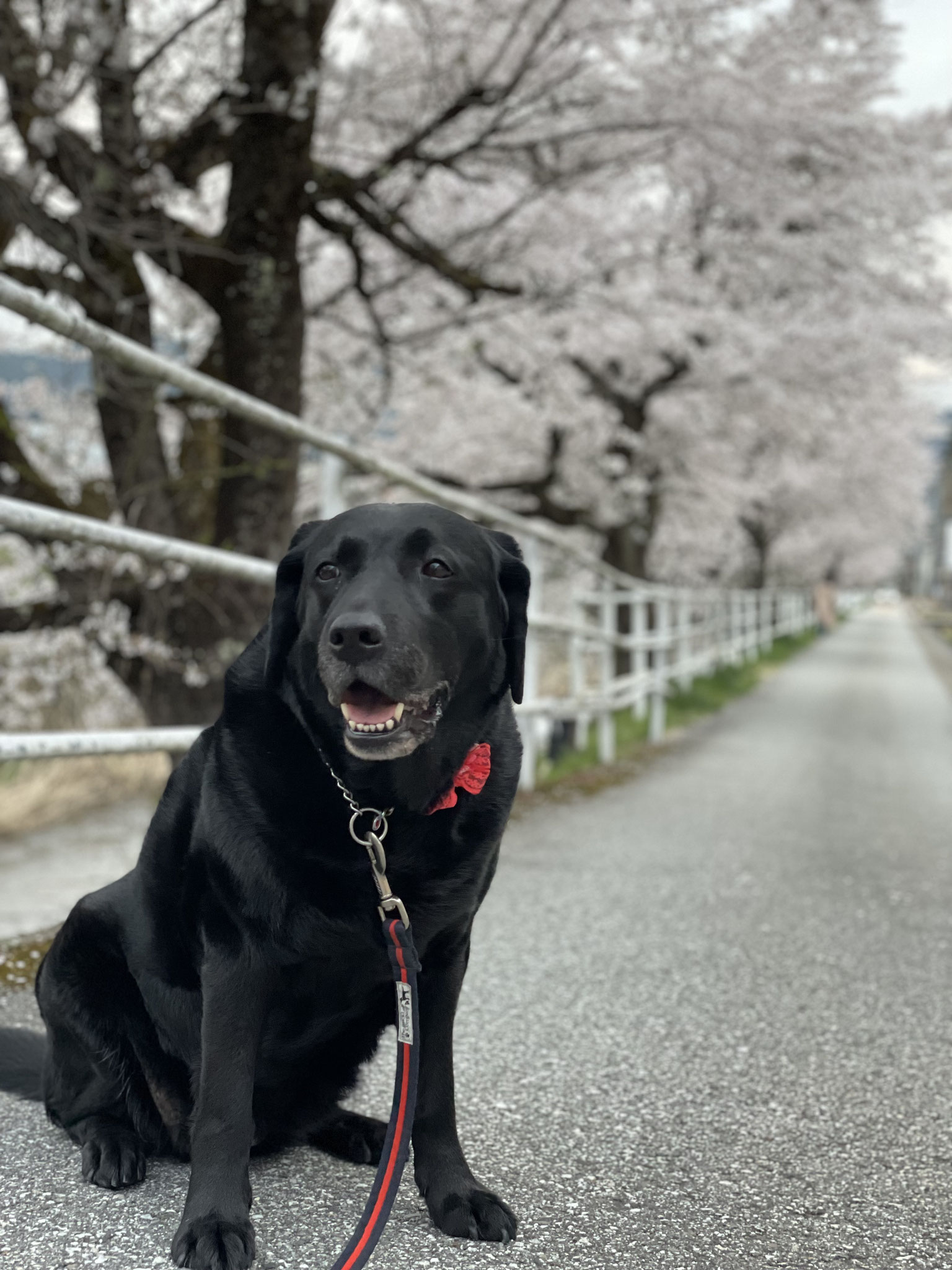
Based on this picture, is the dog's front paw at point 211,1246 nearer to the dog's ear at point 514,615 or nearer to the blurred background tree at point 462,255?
the dog's ear at point 514,615

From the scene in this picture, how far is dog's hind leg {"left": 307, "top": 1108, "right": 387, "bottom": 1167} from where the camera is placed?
1998 millimetres

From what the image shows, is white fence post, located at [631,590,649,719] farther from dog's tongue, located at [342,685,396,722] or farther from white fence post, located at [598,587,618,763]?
dog's tongue, located at [342,685,396,722]

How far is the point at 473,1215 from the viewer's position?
1765 mm

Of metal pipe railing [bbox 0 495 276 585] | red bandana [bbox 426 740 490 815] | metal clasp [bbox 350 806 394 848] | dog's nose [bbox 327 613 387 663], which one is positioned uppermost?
metal pipe railing [bbox 0 495 276 585]

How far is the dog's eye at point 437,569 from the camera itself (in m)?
1.77

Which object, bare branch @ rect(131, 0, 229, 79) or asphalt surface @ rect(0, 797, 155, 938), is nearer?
bare branch @ rect(131, 0, 229, 79)

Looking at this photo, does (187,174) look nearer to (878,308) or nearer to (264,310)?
(264,310)

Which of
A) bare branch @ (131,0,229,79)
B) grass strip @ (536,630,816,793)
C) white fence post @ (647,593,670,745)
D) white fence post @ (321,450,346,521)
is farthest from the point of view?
white fence post @ (647,593,670,745)

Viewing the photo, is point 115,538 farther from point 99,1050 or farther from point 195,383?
point 99,1050

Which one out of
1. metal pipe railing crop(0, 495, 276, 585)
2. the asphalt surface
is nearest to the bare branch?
metal pipe railing crop(0, 495, 276, 585)

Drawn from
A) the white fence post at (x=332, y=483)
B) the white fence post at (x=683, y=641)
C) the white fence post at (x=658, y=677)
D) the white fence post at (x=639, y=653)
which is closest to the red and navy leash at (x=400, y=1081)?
the white fence post at (x=332, y=483)

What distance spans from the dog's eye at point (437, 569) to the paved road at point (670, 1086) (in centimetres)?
97

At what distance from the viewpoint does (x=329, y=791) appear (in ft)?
5.72

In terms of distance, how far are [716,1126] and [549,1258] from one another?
649mm
